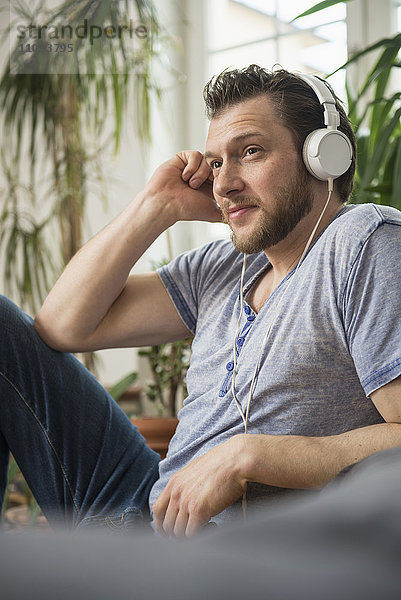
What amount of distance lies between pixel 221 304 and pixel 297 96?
38 cm

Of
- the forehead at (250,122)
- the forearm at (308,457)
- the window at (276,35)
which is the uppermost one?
the window at (276,35)

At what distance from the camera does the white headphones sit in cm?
107

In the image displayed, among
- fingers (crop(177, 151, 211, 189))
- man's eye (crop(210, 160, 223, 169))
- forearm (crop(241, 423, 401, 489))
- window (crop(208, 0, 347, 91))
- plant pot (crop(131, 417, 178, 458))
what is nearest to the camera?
forearm (crop(241, 423, 401, 489))

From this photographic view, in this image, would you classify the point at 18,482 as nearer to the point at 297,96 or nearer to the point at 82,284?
the point at 82,284

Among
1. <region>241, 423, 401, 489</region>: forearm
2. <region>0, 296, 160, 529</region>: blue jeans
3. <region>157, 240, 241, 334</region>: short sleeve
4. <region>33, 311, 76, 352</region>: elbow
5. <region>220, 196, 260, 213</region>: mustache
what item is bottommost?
<region>0, 296, 160, 529</region>: blue jeans

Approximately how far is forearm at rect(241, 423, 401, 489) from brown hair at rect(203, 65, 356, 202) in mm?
463

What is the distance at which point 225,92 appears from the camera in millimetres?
1191

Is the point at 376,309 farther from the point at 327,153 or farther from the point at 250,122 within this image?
the point at 250,122

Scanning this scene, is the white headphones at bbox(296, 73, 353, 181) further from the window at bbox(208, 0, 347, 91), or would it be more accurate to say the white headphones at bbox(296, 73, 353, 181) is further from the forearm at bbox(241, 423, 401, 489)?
the window at bbox(208, 0, 347, 91)

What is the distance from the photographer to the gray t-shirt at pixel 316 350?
88cm

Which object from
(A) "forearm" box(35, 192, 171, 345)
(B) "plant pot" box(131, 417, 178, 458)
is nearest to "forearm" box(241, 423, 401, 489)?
(A) "forearm" box(35, 192, 171, 345)

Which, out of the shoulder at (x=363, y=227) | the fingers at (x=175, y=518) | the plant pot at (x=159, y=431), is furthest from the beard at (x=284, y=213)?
the plant pot at (x=159, y=431)

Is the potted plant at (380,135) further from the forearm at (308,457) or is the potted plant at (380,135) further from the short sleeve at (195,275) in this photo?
the forearm at (308,457)

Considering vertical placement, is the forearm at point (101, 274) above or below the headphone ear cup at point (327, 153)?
below
